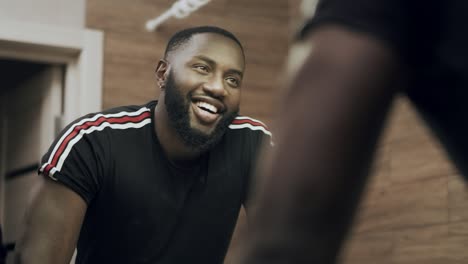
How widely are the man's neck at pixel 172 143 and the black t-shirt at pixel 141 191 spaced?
0.02 meters

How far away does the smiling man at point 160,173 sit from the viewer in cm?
158

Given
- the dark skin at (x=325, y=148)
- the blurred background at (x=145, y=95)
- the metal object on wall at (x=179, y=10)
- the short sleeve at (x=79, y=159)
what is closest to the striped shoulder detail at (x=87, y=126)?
the short sleeve at (x=79, y=159)

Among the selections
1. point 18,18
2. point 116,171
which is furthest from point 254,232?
point 18,18

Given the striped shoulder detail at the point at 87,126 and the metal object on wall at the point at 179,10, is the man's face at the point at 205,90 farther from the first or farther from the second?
the metal object on wall at the point at 179,10

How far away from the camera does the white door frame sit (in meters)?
2.88

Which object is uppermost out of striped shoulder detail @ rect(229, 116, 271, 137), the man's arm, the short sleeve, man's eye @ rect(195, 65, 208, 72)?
man's eye @ rect(195, 65, 208, 72)

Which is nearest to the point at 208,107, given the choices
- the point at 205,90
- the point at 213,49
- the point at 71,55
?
the point at 205,90

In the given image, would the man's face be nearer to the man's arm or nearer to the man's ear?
the man's ear

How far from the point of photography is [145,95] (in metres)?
3.10

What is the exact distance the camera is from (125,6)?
3.11m

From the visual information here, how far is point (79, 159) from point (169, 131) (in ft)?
0.89

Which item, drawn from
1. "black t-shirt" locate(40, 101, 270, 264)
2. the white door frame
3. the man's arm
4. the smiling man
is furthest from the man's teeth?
the white door frame

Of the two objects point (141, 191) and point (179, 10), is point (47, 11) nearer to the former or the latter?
point (179, 10)

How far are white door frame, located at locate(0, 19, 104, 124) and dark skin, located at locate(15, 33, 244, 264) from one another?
1.00m
